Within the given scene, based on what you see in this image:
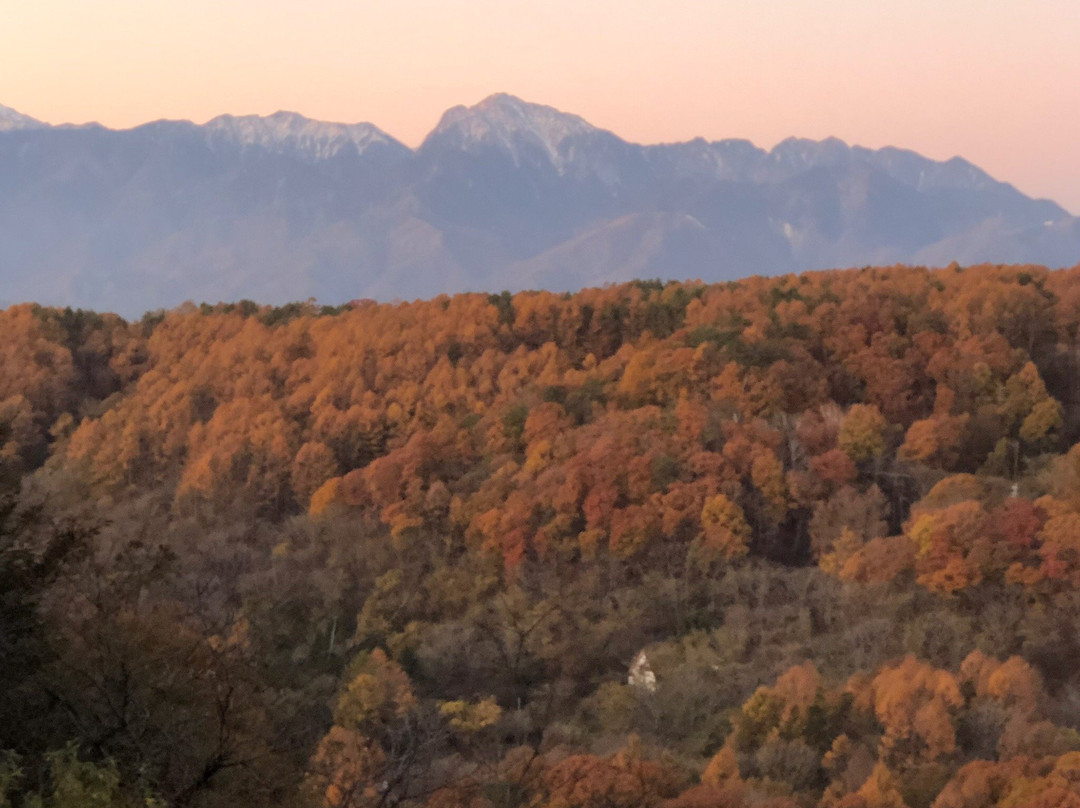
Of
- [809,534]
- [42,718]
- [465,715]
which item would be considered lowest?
[465,715]

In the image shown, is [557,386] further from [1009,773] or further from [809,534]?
[1009,773]

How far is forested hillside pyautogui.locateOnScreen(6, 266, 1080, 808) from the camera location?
1773 cm

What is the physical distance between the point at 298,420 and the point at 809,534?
46088 mm

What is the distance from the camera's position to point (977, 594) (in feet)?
201

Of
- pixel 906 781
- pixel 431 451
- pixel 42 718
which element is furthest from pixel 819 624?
pixel 42 718

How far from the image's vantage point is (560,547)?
7194 cm

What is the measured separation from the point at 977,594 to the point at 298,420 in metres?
57.8

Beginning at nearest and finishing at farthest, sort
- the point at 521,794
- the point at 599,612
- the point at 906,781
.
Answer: the point at 521,794 → the point at 906,781 → the point at 599,612

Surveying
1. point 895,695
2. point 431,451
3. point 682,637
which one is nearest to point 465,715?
point 682,637

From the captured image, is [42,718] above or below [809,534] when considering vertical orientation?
above

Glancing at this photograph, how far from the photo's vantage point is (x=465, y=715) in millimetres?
53500

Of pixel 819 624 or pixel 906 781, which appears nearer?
pixel 906 781

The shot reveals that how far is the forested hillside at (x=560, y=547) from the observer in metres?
17.7

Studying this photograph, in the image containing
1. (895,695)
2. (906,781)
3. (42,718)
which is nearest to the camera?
(42,718)
